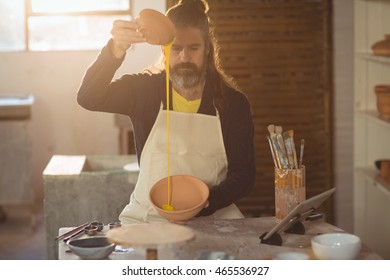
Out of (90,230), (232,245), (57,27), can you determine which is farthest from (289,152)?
(57,27)

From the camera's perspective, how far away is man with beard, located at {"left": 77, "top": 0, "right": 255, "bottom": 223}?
2.28 meters

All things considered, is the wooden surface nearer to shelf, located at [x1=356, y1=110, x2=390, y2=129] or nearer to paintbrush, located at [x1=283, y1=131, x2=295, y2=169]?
paintbrush, located at [x1=283, y1=131, x2=295, y2=169]

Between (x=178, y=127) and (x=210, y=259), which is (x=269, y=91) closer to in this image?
(x=178, y=127)

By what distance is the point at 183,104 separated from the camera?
92.0 inches

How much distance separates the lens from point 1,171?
4.03 metres

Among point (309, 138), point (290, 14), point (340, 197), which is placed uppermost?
point (290, 14)

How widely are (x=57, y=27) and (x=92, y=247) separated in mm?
2882

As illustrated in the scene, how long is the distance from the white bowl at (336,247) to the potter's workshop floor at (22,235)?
1.94 metres

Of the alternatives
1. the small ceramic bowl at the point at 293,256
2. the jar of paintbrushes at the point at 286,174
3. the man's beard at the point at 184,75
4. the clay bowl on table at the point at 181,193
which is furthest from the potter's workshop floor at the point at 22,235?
the small ceramic bowl at the point at 293,256

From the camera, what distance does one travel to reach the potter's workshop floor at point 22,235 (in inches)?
141

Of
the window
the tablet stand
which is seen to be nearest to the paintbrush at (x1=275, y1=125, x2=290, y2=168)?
the tablet stand

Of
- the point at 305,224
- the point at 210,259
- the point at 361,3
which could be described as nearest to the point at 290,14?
the point at 361,3

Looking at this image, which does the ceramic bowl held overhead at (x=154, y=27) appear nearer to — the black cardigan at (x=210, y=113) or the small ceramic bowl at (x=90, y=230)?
the black cardigan at (x=210, y=113)
